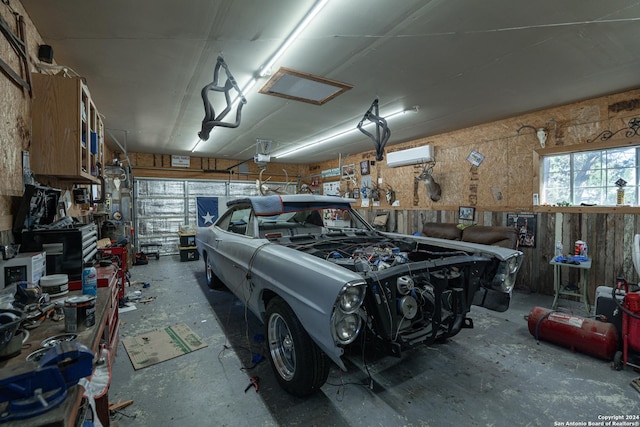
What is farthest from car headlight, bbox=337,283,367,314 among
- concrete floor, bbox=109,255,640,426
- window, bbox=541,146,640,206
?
window, bbox=541,146,640,206

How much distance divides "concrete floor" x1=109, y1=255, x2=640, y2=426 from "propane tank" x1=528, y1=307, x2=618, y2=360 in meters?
0.08

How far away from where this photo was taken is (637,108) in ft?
11.6

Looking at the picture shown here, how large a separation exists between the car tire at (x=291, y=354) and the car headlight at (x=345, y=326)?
0.36 meters

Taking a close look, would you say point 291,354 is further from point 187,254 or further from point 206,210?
point 206,210

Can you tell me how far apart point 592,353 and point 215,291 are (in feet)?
14.8

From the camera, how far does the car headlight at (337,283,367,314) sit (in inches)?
61.4

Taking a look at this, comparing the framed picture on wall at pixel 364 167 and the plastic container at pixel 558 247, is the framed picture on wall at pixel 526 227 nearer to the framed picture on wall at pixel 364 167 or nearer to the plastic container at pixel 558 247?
the plastic container at pixel 558 247

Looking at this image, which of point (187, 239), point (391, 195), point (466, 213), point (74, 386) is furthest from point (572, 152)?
point (187, 239)

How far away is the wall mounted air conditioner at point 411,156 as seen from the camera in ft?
19.6

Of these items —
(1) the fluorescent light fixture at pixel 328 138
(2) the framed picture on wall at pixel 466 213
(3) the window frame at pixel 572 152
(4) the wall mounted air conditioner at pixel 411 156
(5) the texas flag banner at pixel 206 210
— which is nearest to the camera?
(3) the window frame at pixel 572 152

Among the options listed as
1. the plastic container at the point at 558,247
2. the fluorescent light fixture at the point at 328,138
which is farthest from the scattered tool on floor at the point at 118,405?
the plastic container at the point at 558,247

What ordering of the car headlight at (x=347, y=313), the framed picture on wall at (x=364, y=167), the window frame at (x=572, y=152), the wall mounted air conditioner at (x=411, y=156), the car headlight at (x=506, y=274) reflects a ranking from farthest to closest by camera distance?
1. the framed picture on wall at (x=364, y=167)
2. the wall mounted air conditioner at (x=411, y=156)
3. the window frame at (x=572, y=152)
4. the car headlight at (x=506, y=274)
5. the car headlight at (x=347, y=313)

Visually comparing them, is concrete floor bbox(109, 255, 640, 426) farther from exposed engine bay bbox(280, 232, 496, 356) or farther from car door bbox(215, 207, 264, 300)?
car door bbox(215, 207, 264, 300)

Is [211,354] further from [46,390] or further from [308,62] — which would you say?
[308,62]
